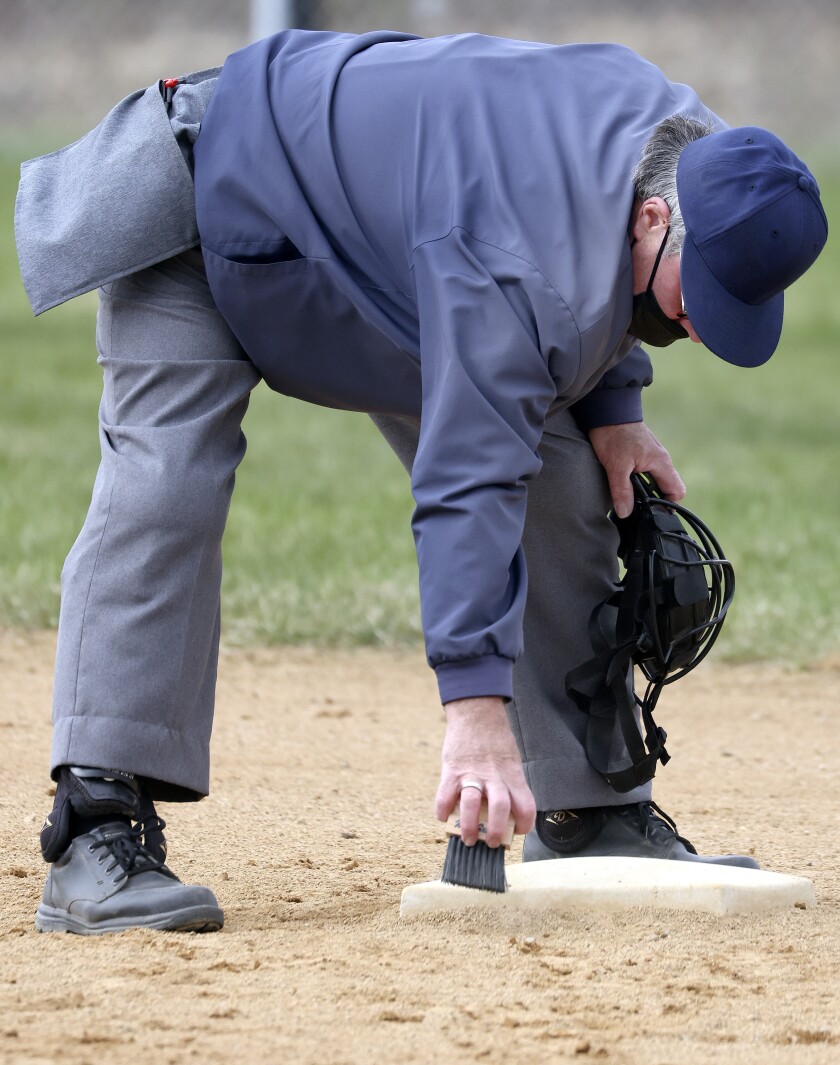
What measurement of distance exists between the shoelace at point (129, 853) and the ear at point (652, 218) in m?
1.31

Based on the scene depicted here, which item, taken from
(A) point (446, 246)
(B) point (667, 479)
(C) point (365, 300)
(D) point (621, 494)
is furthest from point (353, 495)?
(A) point (446, 246)

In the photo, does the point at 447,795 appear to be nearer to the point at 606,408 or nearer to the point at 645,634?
the point at 645,634

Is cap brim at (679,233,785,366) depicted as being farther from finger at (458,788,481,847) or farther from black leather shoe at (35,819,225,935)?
black leather shoe at (35,819,225,935)

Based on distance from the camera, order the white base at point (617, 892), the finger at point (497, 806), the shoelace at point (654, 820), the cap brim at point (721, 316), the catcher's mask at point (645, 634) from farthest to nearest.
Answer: the shoelace at point (654, 820), the catcher's mask at point (645, 634), the white base at point (617, 892), the cap brim at point (721, 316), the finger at point (497, 806)

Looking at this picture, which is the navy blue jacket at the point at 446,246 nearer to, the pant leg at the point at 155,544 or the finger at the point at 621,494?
the pant leg at the point at 155,544

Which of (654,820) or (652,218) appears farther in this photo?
(654,820)

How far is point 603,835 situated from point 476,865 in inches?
25.4

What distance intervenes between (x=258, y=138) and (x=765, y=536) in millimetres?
5358

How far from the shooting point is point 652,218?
2.49 metres

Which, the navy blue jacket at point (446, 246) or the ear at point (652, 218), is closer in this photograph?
the navy blue jacket at point (446, 246)

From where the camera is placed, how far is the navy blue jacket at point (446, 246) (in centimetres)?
235

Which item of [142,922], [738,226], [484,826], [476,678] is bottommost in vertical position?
[142,922]

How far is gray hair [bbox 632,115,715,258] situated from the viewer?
8.11ft

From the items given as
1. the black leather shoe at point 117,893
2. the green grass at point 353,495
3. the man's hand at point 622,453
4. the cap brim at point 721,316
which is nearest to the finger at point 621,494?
the man's hand at point 622,453
